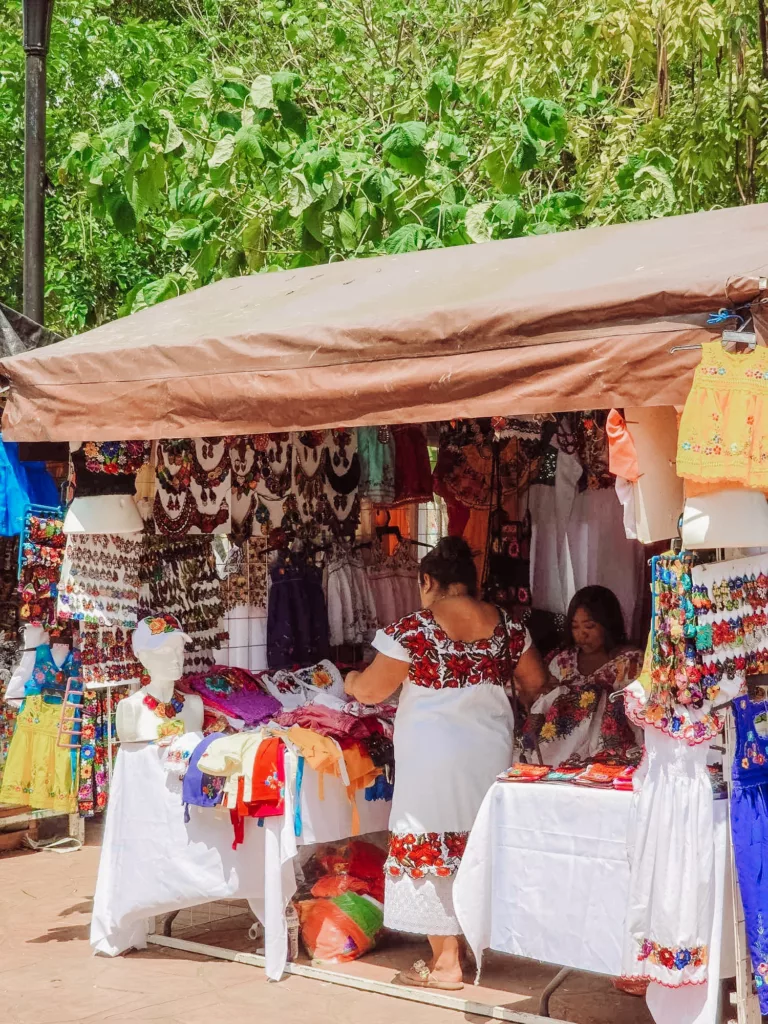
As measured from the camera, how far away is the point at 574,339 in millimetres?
4090

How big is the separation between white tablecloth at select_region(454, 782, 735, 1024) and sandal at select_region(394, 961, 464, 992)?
309 millimetres

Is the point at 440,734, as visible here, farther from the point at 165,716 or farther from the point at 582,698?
the point at 165,716

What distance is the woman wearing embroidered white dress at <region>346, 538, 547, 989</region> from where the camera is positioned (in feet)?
16.5

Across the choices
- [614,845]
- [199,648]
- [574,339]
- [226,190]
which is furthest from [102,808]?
[226,190]

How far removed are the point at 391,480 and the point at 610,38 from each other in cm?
363

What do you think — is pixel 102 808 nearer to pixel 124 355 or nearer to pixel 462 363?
pixel 124 355

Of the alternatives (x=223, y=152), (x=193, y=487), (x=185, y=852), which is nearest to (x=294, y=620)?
(x=193, y=487)

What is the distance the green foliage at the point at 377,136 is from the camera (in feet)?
27.7

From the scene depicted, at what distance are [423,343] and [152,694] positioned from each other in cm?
200

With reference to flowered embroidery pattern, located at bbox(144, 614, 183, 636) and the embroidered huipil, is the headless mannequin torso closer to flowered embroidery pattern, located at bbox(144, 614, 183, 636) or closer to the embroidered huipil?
flowered embroidery pattern, located at bbox(144, 614, 183, 636)

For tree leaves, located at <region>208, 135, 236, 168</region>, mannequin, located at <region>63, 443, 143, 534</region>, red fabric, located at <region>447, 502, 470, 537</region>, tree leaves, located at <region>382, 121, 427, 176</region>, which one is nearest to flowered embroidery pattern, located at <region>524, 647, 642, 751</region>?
red fabric, located at <region>447, 502, 470, 537</region>

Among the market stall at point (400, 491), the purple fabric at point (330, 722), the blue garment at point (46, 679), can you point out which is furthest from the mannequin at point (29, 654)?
the purple fabric at point (330, 722)

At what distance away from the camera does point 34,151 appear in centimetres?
725

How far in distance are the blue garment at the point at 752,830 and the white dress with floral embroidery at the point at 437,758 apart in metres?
1.28
